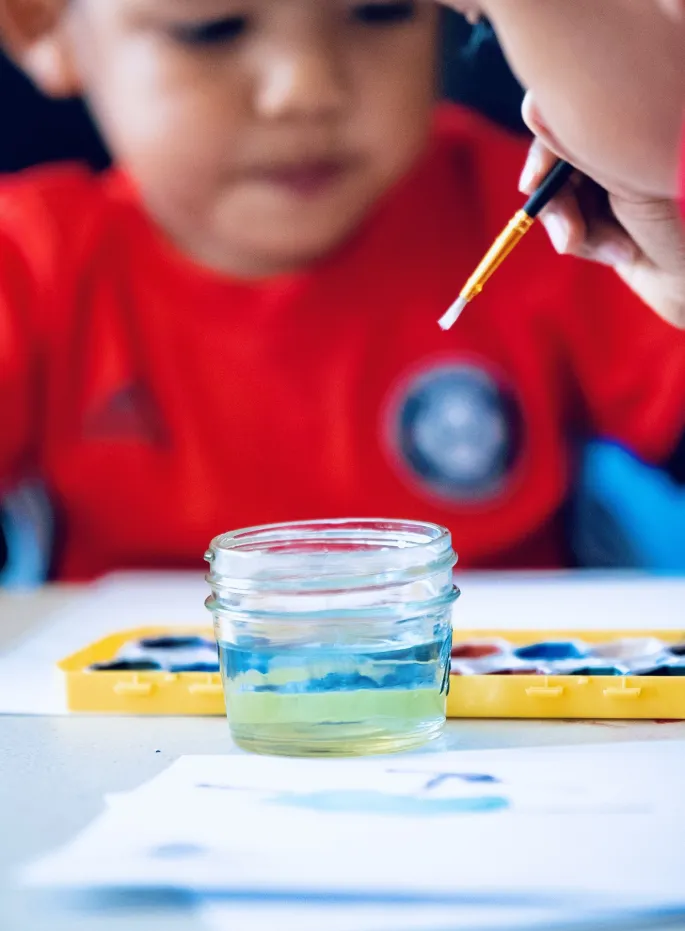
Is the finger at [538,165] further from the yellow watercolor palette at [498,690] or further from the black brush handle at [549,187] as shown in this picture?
the yellow watercolor palette at [498,690]

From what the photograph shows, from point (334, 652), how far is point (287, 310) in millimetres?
530

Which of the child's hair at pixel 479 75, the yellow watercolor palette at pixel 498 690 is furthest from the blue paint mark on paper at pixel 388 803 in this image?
the child's hair at pixel 479 75

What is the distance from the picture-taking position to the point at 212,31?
96 cm

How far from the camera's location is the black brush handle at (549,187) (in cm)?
60

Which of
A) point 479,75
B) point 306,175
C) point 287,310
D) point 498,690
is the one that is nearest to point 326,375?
point 287,310

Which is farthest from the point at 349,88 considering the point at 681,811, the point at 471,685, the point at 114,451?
the point at 681,811

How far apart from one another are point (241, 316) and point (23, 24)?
1.03 feet

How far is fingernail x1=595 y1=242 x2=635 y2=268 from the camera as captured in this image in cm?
66

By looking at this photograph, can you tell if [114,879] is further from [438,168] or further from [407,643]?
[438,168]

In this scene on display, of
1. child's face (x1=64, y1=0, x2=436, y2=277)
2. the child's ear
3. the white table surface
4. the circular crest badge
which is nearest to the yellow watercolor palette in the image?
the white table surface

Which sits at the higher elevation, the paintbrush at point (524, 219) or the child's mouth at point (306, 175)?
the child's mouth at point (306, 175)

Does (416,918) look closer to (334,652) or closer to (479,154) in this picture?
(334,652)

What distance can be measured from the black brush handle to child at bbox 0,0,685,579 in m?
0.35

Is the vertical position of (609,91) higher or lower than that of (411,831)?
higher
